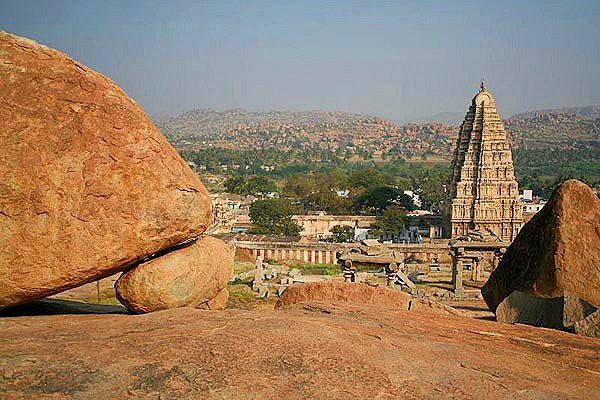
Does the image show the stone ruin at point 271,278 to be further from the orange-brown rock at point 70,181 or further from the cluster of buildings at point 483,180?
the orange-brown rock at point 70,181

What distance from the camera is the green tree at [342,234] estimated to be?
4996 cm

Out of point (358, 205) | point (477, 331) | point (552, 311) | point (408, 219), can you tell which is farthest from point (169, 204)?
point (358, 205)

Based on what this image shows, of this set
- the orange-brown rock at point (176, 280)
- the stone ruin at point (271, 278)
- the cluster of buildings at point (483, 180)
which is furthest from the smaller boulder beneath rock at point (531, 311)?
the cluster of buildings at point (483, 180)

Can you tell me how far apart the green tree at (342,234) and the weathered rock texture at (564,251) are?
41.4 meters

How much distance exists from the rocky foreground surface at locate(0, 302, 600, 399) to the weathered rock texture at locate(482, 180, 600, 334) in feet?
5.48

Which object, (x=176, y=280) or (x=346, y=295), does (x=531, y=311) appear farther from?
(x=176, y=280)

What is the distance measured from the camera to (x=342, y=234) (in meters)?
50.8

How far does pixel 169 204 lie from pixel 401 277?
825 inches

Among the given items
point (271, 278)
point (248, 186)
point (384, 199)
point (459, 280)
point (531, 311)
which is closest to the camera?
point (531, 311)

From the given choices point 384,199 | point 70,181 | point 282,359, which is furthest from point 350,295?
point 384,199

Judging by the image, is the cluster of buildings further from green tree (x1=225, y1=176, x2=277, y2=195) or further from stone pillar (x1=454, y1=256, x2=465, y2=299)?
green tree (x1=225, y1=176, x2=277, y2=195)

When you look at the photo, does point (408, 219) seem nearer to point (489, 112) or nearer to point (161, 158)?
point (489, 112)

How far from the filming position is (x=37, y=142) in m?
5.44

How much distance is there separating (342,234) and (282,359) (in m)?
46.8
